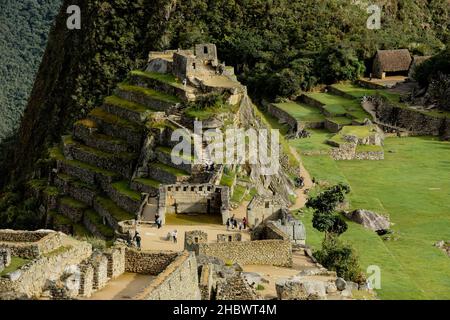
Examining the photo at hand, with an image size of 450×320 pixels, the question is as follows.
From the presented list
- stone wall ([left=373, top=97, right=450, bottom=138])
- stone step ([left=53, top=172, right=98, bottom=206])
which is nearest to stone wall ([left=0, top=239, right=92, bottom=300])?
stone step ([left=53, top=172, right=98, bottom=206])

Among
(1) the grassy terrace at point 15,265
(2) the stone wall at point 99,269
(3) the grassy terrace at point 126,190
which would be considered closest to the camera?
(1) the grassy terrace at point 15,265

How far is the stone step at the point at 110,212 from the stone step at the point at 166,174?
7.76ft

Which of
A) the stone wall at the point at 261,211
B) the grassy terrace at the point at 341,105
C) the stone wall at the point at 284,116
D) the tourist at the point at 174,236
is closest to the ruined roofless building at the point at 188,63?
the stone wall at the point at 284,116

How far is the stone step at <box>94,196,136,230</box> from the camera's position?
54031mm

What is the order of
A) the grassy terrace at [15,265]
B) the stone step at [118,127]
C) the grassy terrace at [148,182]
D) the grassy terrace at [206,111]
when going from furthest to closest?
the stone step at [118,127]
the grassy terrace at [206,111]
the grassy terrace at [148,182]
the grassy terrace at [15,265]

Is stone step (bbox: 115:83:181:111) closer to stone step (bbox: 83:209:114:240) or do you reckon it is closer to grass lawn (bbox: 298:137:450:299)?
stone step (bbox: 83:209:114:240)

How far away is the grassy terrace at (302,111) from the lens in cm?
9088

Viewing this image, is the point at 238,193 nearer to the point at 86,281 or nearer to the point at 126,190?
the point at 126,190

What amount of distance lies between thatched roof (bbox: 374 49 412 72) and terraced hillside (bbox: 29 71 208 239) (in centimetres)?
3962

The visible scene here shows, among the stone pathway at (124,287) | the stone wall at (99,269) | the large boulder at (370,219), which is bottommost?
the large boulder at (370,219)

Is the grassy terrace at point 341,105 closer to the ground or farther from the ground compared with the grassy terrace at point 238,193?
closer to the ground

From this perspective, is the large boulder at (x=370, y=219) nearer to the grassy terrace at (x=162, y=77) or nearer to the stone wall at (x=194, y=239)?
the grassy terrace at (x=162, y=77)

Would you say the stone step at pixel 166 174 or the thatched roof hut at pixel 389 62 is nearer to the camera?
the stone step at pixel 166 174
